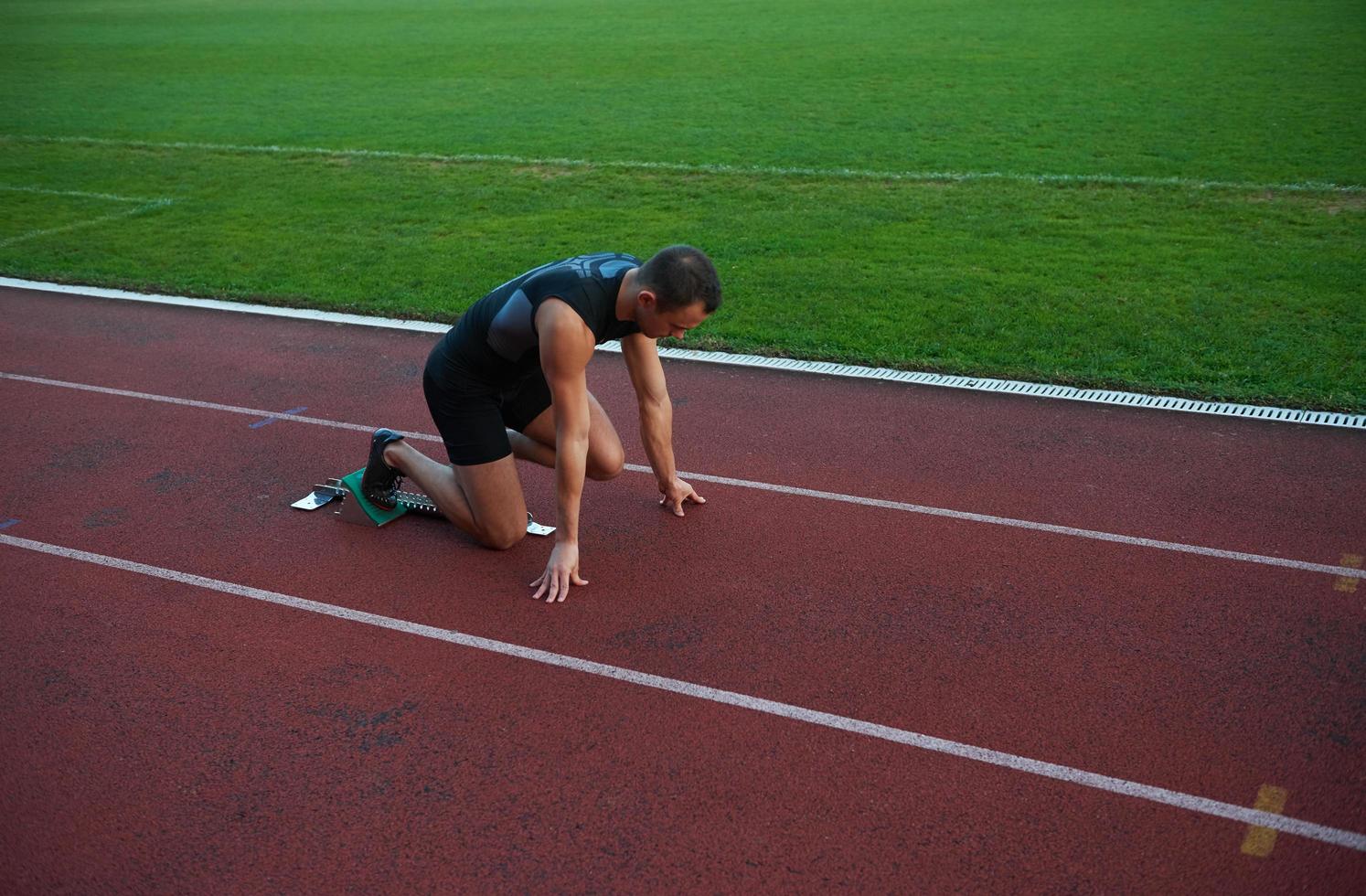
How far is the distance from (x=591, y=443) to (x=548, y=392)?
377 mm

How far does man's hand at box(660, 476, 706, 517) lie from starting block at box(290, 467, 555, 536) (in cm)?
62

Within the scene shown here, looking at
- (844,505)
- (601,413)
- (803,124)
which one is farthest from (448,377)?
(803,124)

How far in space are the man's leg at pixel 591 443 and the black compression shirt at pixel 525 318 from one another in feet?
1.25

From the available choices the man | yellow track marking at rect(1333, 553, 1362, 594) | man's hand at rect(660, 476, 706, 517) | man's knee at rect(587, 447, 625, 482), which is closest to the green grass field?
yellow track marking at rect(1333, 553, 1362, 594)

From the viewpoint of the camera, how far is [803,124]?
57.3ft

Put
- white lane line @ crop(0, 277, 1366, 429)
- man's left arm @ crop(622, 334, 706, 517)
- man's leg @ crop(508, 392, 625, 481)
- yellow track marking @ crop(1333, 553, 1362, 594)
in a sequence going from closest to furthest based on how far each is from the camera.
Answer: yellow track marking @ crop(1333, 553, 1362, 594), man's left arm @ crop(622, 334, 706, 517), man's leg @ crop(508, 392, 625, 481), white lane line @ crop(0, 277, 1366, 429)

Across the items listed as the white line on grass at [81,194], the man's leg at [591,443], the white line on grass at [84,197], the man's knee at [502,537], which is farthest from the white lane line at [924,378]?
the white line on grass at [81,194]

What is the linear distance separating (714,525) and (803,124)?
1258 cm

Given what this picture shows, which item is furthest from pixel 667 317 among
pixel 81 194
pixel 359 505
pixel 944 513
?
pixel 81 194

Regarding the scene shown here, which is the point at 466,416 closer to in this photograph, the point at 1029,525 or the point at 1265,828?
the point at 1029,525

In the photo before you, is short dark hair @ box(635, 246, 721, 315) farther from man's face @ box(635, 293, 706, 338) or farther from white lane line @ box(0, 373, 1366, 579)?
white lane line @ box(0, 373, 1366, 579)

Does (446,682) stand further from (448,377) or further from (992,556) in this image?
(992,556)

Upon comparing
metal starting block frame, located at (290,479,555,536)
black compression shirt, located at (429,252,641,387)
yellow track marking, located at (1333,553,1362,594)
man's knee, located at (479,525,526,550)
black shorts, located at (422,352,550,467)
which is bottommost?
metal starting block frame, located at (290,479,555,536)

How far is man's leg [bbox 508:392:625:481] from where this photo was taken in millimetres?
5949
